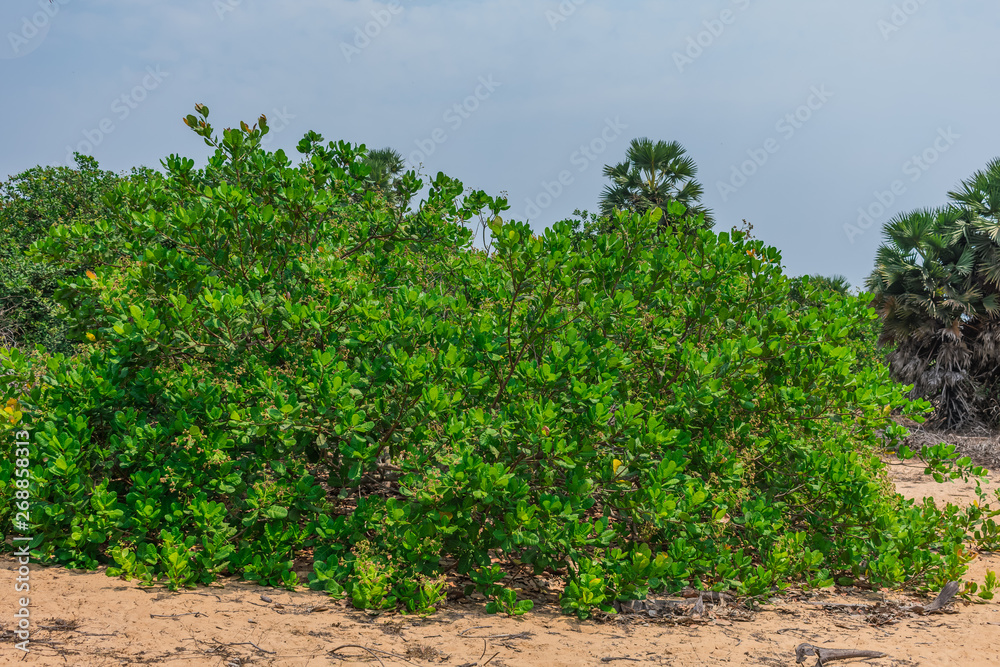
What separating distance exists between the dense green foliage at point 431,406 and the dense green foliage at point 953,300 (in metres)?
12.4

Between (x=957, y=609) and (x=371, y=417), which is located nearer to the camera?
(x=371, y=417)

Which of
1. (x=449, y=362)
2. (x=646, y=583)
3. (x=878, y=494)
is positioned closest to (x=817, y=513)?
(x=878, y=494)

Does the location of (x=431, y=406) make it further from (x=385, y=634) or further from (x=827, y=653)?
(x=827, y=653)

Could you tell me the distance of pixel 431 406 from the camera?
177 inches

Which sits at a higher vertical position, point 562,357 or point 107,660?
point 562,357

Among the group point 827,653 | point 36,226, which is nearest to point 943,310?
point 827,653

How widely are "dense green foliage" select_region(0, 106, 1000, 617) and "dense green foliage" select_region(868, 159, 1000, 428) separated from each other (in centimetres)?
1243

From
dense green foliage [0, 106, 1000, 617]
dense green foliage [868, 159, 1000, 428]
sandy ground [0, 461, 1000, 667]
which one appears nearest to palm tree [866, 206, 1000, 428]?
dense green foliage [868, 159, 1000, 428]

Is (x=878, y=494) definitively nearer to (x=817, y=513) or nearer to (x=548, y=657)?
(x=817, y=513)

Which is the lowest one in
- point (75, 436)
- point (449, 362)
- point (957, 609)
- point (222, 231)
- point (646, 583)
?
point (957, 609)

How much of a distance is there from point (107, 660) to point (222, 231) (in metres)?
3.01

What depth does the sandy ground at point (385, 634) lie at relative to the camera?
373 cm

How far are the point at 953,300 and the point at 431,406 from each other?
1608 cm

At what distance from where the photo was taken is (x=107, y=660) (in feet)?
11.5
